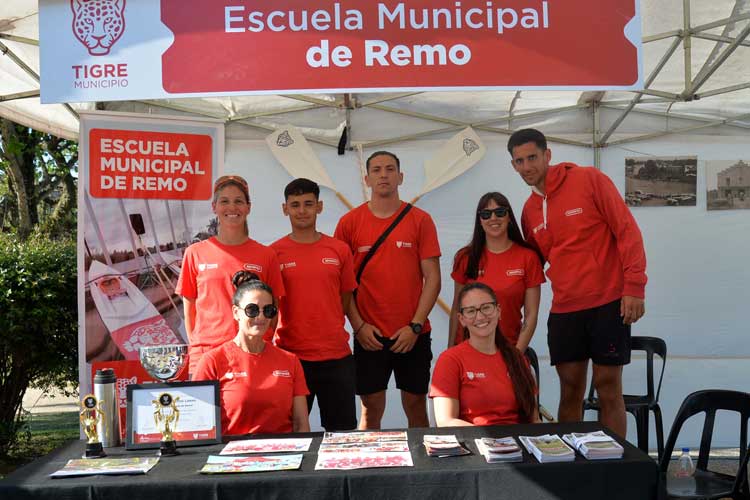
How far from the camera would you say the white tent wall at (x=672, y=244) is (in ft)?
15.7

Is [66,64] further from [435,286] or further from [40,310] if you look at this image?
[40,310]

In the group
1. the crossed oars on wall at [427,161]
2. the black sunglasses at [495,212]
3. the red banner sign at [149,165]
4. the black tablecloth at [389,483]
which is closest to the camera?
the black tablecloth at [389,483]

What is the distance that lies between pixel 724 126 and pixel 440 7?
3.07 m

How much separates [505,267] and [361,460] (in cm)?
163

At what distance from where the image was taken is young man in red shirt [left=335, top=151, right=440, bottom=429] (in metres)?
3.42

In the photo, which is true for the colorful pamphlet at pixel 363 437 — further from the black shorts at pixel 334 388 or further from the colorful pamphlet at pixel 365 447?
the black shorts at pixel 334 388

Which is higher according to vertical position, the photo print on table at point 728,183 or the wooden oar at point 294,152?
the wooden oar at point 294,152

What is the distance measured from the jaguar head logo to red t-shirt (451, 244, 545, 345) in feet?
5.99

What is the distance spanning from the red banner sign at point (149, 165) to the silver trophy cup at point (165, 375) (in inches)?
86.9

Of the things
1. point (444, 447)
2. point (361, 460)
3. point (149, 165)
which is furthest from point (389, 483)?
point (149, 165)

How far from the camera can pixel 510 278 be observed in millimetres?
3350

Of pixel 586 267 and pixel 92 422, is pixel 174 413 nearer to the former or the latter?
pixel 92 422

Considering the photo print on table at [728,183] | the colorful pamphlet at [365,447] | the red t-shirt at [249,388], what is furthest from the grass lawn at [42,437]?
the photo print on table at [728,183]

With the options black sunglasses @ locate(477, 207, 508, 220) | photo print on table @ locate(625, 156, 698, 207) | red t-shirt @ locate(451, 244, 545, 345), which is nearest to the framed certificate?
red t-shirt @ locate(451, 244, 545, 345)
